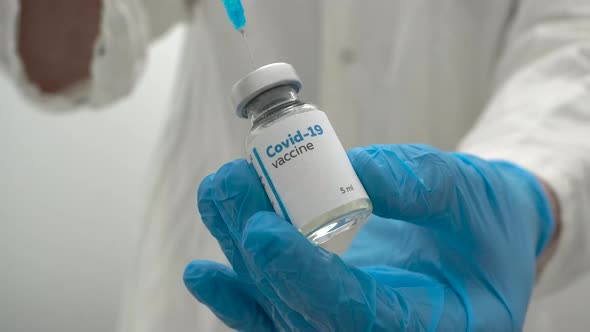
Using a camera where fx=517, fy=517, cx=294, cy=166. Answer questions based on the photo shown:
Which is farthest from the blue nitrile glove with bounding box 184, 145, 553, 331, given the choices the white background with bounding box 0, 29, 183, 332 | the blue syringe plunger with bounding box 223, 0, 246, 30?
the white background with bounding box 0, 29, 183, 332

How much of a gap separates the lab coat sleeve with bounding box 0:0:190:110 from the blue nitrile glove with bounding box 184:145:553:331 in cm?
48

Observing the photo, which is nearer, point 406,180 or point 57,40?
point 406,180

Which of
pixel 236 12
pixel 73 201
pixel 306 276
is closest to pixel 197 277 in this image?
pixel 306 276

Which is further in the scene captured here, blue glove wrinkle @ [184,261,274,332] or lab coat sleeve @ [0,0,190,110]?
lab coat sleeve @ [0,0,190,110]

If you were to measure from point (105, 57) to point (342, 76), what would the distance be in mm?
390

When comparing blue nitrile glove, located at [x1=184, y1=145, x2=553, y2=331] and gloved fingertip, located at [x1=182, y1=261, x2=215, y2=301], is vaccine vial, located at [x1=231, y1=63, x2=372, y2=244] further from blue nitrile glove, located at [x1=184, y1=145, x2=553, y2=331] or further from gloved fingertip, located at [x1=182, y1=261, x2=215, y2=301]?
gloved fingertip, located at [x1=182, y1=261, x2=215, y2=301]

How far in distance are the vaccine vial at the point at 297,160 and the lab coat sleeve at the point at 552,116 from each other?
362 millimetres

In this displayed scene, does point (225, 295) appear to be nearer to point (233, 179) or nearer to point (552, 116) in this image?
point (233, 179)

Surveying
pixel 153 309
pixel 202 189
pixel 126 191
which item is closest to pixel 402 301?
pixel 202 189

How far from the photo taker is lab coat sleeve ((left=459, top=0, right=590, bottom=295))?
65cm

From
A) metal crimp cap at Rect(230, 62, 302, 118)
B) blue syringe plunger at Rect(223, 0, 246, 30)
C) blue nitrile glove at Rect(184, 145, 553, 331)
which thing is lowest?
blue nitrile glove at Rect(184, 145, 553, 331)

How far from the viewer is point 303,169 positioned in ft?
1.25

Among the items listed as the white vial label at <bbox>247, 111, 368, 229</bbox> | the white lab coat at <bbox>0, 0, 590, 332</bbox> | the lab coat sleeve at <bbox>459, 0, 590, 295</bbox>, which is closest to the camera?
the white vial label at <bbox>247, 111, 368, 229</bbox>

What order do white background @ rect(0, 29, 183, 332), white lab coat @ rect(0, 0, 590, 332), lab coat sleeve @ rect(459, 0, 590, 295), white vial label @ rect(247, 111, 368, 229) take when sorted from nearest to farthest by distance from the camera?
white vial label @ rect(247, 111, 368, 229)
lab coat sleeve @ rect(459, 0, 590, 295)
white lab coat @ rect(0, 0, 590, 332)
white background @ rect(0, 29, 183, 332)
